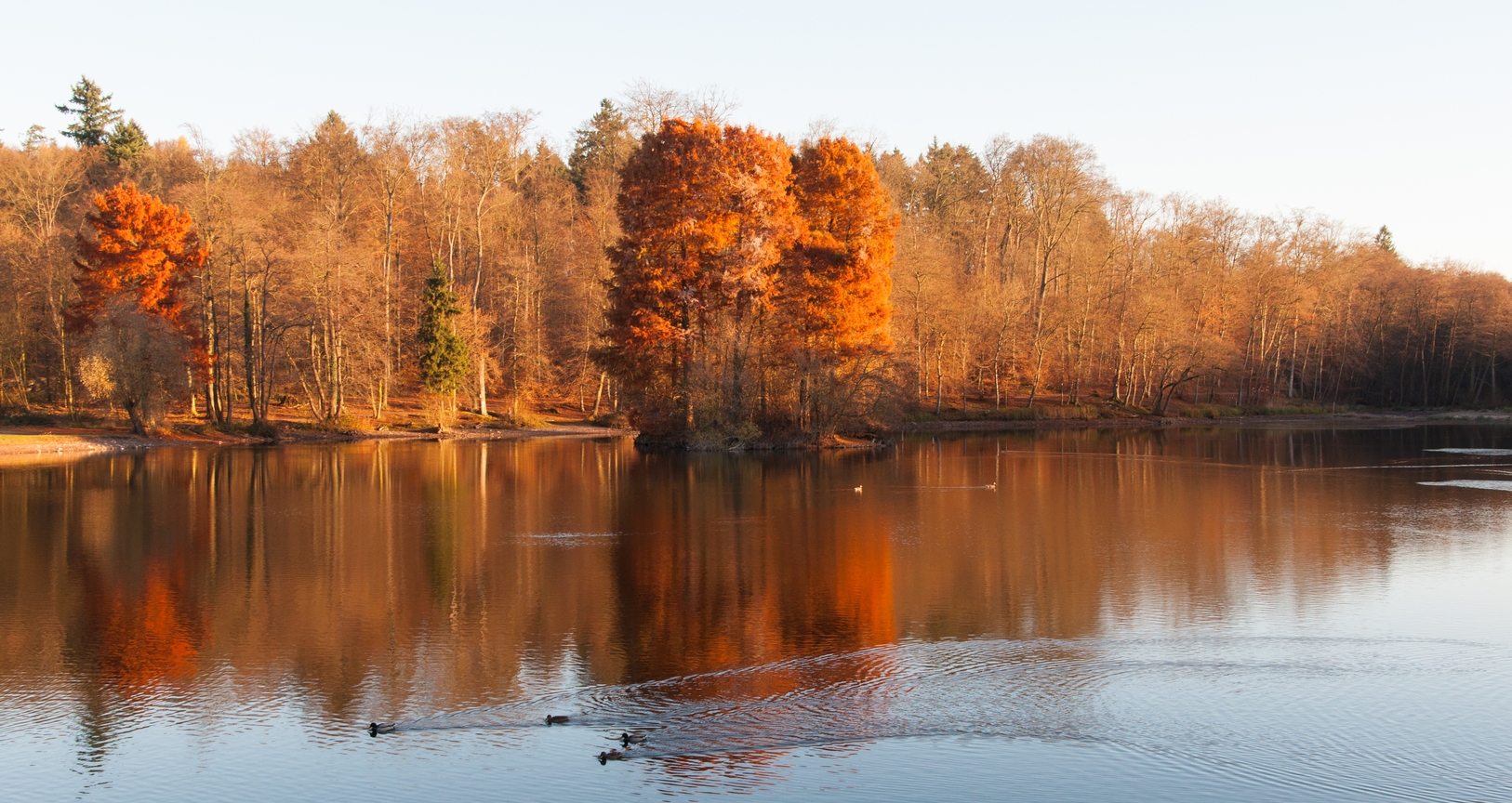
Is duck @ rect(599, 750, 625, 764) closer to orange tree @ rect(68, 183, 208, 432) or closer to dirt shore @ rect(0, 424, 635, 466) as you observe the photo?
dirt shore @ rect(0, 424, 635, 466)

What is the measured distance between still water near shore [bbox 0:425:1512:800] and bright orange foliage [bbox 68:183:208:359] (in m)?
20.7

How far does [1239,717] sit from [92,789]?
9.63 m

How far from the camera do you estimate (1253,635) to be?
1248 centimetres

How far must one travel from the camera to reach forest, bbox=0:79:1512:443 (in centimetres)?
4044

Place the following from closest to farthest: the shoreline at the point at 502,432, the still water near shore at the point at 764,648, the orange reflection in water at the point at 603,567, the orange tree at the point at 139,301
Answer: the still water near shore at the point at 764,648 < the orange reflection in water at the point at 603,567 < the shoreline at the point at 502,432 < the orange tree at the point at 139,301

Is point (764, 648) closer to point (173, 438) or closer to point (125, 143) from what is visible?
point (173, 438)

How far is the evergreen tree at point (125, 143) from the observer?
5953 centimetres

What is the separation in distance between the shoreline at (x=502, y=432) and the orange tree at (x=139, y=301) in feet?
7.08

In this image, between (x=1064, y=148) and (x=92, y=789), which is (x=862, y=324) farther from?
(x=92, y=789)

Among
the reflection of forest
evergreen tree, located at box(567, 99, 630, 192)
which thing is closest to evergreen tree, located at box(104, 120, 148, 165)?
evergreen tree, located at box(567, 99, 630, 192)

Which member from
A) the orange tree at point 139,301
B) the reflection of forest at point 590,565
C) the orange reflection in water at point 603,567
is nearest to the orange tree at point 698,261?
the reflection of forest at point 590,565

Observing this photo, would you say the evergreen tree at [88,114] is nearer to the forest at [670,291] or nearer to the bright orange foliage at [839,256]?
the forest at [670,291]

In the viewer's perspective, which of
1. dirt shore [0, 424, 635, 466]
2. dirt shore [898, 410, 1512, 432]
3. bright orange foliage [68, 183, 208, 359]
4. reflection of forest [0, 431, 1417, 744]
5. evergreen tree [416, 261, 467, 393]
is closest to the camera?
reflection of forest [0, 431, 1417, 744]

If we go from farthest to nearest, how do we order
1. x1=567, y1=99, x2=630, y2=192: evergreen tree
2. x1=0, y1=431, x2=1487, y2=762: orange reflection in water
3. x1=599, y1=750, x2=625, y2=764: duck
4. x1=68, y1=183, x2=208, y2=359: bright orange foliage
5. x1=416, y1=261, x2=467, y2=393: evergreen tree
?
x1=567, y1=99, x2=630, y2=192: evergreen tree < x1=416, y1=261, x2=467, y2=393: evergreen tree < x1=68, y1=183, x2=208, y2=359: bright orange foliage < x1=0, y1=431, x2=1487, y2=762: orange reflection in water < x1=599, y1=750, x2=625, y2=764: duck
